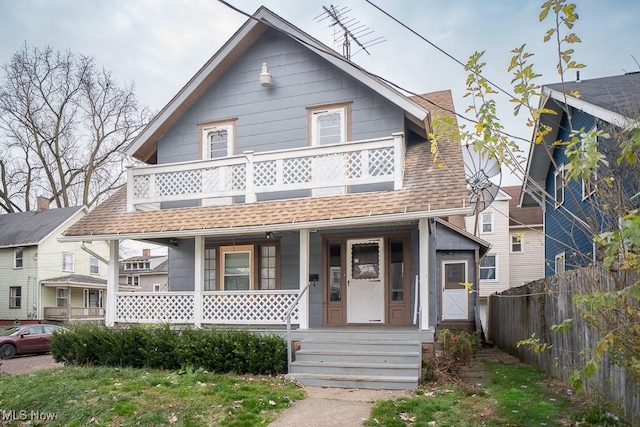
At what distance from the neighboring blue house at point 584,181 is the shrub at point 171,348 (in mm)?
5184

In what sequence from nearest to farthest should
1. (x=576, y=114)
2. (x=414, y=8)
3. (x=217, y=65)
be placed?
(x=414, y=8) < (x=217, y=65) < (x=576, y=114)

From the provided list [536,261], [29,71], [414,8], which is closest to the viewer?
[414,8]

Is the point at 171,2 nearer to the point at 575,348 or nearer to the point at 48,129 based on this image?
the point at 575,348

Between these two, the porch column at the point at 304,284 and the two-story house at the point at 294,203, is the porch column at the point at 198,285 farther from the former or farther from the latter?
the porch column at the point at 304,284

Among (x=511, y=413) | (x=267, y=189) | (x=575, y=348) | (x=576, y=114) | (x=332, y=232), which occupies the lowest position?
(x=511, y=413)

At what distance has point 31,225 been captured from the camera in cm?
3228

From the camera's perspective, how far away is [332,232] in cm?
1165

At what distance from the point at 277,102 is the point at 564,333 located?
26.3 ft

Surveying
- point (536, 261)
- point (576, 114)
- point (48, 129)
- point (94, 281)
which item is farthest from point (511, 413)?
point (48, 129)

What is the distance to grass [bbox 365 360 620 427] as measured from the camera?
6148 mm

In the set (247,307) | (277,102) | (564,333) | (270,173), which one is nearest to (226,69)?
(277,102)

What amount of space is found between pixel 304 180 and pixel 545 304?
526cm

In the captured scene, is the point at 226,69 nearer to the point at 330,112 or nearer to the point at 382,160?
the point at 330,112

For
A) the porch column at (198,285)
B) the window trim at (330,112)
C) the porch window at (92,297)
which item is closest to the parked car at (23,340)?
the porch column at (198,285)
